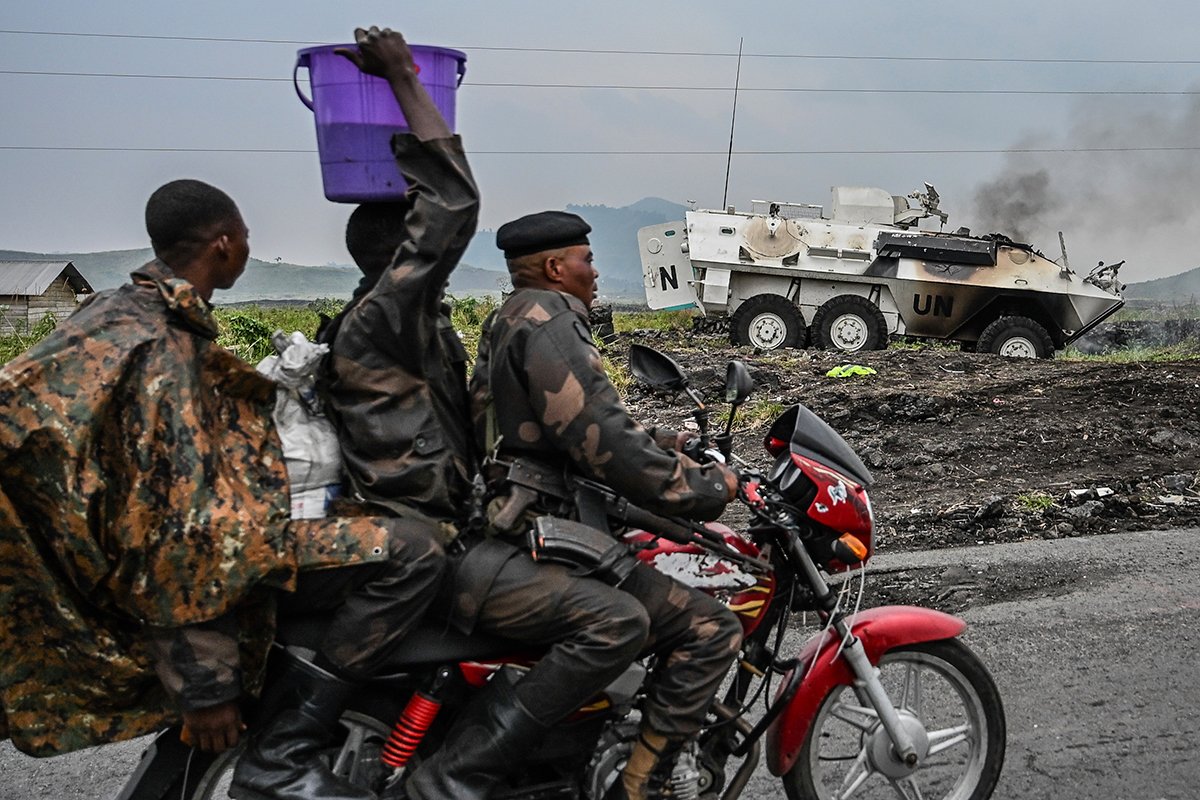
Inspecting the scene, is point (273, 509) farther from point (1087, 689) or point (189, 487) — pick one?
point (1087, 689)

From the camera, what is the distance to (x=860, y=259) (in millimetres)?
20625

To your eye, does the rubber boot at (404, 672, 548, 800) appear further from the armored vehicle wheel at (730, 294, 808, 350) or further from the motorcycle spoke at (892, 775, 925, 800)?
the armored vehicle wheel at (730, 294, 808, 350)

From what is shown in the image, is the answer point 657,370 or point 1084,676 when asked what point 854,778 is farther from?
point 1084,676

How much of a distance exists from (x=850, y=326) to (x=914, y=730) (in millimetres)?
17217

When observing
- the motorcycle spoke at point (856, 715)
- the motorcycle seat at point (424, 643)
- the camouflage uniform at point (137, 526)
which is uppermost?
the camouflage uniform at point (137, 526)

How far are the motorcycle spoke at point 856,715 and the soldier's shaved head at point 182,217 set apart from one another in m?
2.16

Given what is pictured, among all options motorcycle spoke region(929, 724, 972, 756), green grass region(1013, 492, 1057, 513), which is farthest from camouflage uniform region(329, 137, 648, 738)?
green grass region(1013, 492, 1057, 513)

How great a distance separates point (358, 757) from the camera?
3.12m

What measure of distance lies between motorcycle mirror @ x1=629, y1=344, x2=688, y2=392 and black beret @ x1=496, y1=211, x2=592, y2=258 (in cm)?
36

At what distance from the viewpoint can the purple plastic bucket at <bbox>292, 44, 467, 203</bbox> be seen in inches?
130

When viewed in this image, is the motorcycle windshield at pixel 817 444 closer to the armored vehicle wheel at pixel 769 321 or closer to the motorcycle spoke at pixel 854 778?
the motorcycle spoke at pixel 854 778

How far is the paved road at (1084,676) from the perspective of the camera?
4.06 meters

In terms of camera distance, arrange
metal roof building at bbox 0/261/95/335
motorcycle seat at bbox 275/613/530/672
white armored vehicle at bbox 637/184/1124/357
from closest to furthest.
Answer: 1. motorcycle seat at bbox 275/613/530/672
2. metal roof building at bbox 0/261/95/335
3. white armored vehicle at bbox 637/184/1124/357

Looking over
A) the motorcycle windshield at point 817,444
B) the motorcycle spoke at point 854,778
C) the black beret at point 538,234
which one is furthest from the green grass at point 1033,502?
the black beret at point 538,234
